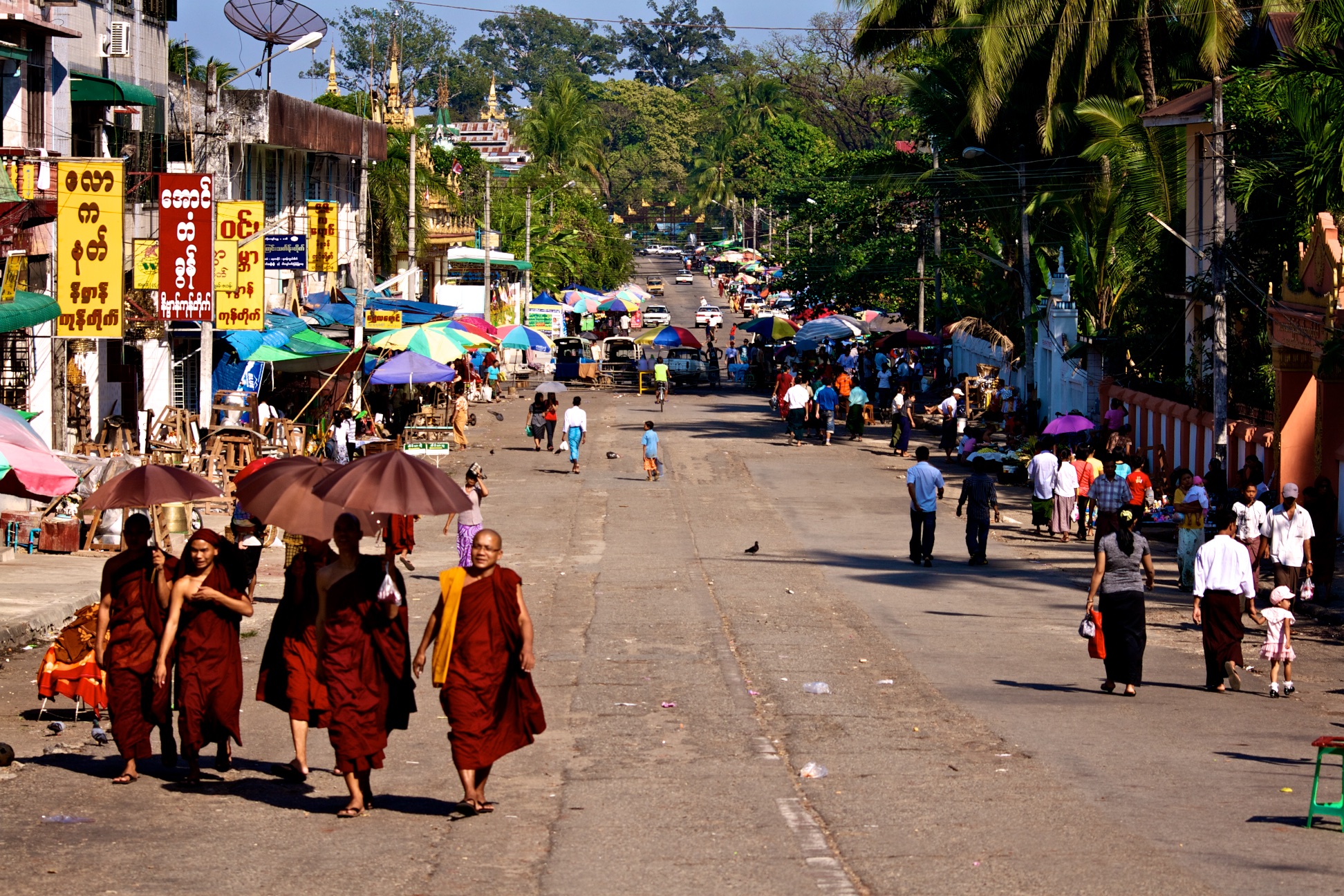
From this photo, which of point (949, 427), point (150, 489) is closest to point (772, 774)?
point (150, 489)

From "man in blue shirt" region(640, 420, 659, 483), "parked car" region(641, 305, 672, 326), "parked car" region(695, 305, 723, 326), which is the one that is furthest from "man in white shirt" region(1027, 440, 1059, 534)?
"parked car" region(695, 305, 723, 326)

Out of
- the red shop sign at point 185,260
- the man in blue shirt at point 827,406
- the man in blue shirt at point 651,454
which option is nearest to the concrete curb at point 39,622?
the red shop sign at point 185,260

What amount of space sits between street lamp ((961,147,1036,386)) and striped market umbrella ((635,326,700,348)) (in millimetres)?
12384

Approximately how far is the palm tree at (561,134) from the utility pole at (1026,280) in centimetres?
6017

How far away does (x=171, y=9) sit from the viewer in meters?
34.4

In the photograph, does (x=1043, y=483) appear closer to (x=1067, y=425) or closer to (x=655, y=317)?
(x=1067, y=425)

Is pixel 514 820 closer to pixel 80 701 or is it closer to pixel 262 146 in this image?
pixel 80 701

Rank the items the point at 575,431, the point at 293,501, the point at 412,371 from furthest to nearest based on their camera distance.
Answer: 1. the point at 412,371
2. the point at 575,431
3. the point at 293,501

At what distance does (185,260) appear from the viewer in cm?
2448

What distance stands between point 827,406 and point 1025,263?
22.1ft

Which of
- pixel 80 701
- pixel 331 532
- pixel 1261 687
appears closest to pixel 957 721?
pixel 1261 687

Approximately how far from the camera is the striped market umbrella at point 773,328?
5547 cm

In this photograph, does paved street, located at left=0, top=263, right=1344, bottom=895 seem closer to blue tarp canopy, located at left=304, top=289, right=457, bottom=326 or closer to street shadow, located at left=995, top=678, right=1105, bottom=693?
street shadow, located at left=995, top=678, right=1105, bottom=693

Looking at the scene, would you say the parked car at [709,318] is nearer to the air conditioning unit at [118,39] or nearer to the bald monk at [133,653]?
the air conditioning unit at [118,39]
